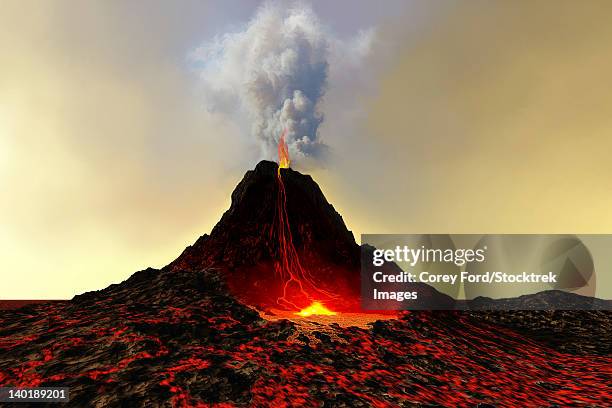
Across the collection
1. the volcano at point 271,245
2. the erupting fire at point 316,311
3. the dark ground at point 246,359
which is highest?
the volcano at point 271,245

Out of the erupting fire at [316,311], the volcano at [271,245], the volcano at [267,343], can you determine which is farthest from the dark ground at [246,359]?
the erupting fire at [316,311]

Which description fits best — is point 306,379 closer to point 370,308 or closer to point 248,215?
point 370,308

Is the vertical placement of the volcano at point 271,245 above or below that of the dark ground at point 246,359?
above

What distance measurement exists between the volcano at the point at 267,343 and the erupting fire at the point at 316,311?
0.18m

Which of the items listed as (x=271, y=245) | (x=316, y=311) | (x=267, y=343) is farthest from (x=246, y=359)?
(x=271, y=245)

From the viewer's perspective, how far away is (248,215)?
3152cm

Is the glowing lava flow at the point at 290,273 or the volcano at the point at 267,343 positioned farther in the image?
the glowing lava flow at the point at 290,273

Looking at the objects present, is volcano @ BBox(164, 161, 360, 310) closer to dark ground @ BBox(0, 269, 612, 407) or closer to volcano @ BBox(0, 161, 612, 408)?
volcano @ BBox(0, 161, 612, 408)

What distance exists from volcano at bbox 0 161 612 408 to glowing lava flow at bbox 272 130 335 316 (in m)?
0.28

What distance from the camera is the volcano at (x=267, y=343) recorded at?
1448cm

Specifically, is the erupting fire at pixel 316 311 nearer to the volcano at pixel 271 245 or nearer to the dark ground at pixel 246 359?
the volcano at pixel 271 245

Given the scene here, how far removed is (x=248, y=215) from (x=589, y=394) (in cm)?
2465

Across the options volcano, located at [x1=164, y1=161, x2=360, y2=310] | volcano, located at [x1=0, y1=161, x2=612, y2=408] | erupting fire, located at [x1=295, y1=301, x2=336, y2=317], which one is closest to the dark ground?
volcano, located at [x1=0, y1=161, x2=612, y2=408]

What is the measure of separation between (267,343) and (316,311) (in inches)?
271
